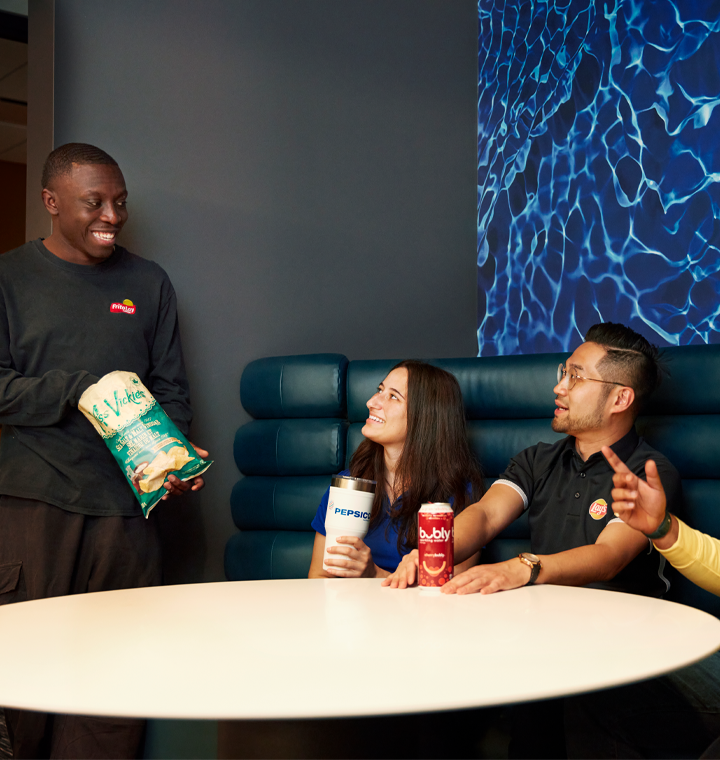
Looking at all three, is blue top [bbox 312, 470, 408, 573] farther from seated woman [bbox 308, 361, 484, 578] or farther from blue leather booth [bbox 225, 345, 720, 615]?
blue leather booth [bbox 225, 345, 720, 615]

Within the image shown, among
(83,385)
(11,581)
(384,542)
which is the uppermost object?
(83,385)

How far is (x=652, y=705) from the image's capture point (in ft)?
3.97

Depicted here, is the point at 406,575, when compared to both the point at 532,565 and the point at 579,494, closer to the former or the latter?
the point at 532,565

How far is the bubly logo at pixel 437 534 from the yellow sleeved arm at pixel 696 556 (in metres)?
0.41

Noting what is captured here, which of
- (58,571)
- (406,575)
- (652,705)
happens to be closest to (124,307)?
(58,571)

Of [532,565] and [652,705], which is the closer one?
[652,705]

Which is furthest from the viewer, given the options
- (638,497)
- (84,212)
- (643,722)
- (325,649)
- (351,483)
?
(84,212)

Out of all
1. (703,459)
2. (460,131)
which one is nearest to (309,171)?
(460,131)

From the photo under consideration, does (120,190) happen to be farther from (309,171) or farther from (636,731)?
(636,731)

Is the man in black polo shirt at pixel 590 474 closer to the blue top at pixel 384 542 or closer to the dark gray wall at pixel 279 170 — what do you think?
the blue top at pixel 384 542

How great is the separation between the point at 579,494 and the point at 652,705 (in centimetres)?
→ 65

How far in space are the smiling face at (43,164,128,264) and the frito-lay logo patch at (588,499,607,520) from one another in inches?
52.5

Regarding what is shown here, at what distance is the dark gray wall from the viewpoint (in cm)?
258

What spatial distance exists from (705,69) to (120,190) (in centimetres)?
178
